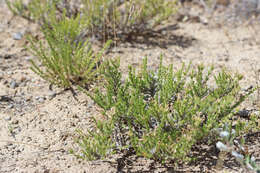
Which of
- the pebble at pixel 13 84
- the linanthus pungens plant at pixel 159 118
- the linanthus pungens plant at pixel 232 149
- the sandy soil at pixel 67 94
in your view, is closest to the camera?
the linanthus pungens plant at pixel 232 149

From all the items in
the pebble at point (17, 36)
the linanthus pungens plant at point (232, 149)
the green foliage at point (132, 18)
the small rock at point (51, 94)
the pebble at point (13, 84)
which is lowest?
the linanthus pungens plant at point (232, 149)

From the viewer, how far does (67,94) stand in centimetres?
319

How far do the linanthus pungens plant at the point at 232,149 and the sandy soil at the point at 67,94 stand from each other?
8 cm

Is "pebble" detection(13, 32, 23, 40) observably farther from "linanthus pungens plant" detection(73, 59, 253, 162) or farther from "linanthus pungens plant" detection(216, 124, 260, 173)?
"linanthus pungens plant" detection(216, 124, 260, 173)

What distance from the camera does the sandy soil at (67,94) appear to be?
2.43 metres

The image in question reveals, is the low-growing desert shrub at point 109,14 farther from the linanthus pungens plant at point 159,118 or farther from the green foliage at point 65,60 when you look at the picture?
the linanthus pungens plant at point 159,118

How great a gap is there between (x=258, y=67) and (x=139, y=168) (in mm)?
2011

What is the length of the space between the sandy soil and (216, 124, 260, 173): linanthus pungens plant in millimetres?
78

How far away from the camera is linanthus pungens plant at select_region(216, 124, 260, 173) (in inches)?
82.4

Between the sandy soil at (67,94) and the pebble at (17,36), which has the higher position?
the pebble at (17,36)

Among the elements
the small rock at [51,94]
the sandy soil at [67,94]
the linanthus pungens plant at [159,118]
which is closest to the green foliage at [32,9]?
the sandy soil at [67,94]

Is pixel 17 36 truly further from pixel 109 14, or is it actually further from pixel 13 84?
pixel 109 14

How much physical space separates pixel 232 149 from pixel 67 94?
1692 millimetres

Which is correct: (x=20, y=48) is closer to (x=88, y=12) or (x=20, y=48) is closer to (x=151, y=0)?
(x=88, y=12)
